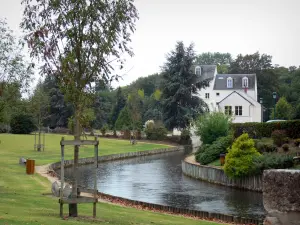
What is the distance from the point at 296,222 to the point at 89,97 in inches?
401

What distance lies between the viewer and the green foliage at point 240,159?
3378cm

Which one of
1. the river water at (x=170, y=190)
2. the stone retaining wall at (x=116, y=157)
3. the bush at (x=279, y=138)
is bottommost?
the river water at (x=170, y=190)

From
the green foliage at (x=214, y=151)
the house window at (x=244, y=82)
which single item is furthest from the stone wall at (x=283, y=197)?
the house window at (x=244, y=82)

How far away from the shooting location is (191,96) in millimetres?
85562

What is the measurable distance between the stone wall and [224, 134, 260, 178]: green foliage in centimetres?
2609

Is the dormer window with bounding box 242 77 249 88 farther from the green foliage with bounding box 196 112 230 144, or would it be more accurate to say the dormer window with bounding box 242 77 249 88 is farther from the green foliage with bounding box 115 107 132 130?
the green foliage with bounding box 196 112 230 144

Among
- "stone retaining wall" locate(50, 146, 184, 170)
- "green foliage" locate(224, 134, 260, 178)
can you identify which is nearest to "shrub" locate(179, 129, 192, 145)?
"stone retaining wall" locate(50, 146, 184, 170)

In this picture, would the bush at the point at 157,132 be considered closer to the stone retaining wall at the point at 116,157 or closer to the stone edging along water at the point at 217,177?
the stone retaining wall at the point at 116,157

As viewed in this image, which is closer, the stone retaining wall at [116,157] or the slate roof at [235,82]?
the stone retaining wall at [116,157]

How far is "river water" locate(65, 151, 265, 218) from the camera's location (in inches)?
1059

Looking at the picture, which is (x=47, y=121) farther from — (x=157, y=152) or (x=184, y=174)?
(x=184, y=174)

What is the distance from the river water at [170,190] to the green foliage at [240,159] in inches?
49.9

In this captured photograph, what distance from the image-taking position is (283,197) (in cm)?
786

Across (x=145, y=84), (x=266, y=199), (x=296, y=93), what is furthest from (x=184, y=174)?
(x=145, y=84)
